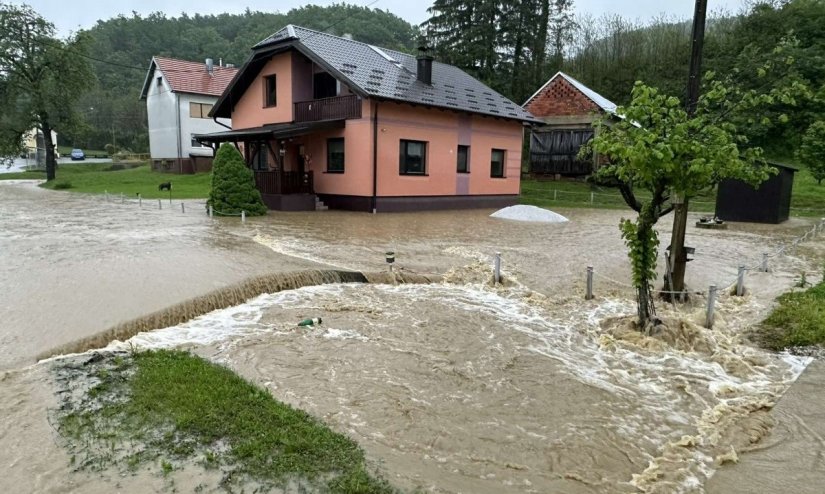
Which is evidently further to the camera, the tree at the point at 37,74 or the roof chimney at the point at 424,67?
the tree at the point at 37,74

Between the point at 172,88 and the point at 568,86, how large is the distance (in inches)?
1007

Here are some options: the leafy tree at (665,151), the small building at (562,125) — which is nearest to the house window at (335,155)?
the small building at (562,125)

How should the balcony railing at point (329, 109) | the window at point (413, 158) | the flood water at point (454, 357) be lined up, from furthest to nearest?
the window at point (413, 158)
the balcony railing at point (329, 109)
the flood water at point (454, 357)

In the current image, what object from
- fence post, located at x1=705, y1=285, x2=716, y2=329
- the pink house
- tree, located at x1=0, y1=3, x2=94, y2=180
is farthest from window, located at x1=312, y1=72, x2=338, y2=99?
tree, located at x1=0, y1=3, x2=94, y2=180

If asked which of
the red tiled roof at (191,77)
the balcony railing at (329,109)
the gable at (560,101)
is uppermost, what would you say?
the red tiled roof at (191,77)

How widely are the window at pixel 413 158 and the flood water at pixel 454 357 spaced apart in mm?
8538

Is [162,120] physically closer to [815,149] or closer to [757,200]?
[757,200]

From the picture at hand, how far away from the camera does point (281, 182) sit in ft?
62.2

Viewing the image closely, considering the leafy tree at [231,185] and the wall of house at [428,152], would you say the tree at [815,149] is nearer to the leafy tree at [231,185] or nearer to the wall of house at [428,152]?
the wall of house at [428,152]

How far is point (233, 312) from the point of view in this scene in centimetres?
712

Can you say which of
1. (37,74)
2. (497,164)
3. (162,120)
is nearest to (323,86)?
(497,164)

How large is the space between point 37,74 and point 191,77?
29.4 feet

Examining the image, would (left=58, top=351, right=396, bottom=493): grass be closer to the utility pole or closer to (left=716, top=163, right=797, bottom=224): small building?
the utility pole

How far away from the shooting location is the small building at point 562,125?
27156mm
